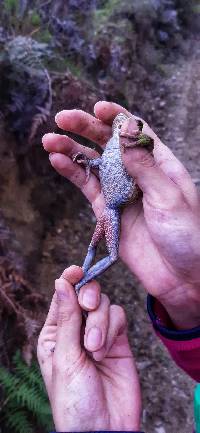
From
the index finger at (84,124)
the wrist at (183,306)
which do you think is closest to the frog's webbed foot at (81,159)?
the index finger at (84,124)

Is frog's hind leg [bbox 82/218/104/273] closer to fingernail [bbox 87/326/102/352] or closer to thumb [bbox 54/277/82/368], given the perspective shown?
thumb [bbox 54/277/82/368]

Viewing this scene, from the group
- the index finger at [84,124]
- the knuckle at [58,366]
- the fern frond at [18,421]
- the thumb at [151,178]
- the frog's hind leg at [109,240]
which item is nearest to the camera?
the thumb at [151,178]

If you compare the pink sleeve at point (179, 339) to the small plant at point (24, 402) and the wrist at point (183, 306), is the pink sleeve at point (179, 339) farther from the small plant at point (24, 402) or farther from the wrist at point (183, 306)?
the small plant at point (24, 402)

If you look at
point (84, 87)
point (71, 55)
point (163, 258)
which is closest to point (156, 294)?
point (163, 258)

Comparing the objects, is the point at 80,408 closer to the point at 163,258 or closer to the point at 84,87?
the point at 163,258

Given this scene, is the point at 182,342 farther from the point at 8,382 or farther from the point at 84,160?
the point at 8,382
